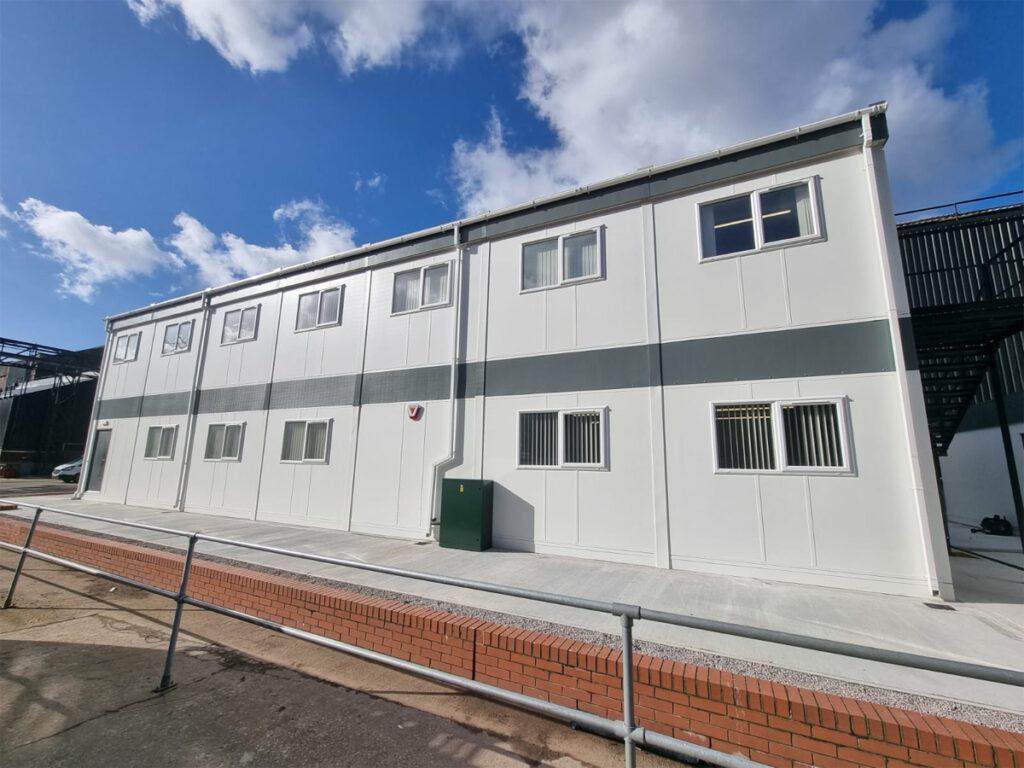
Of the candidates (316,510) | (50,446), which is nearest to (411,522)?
(316,510)

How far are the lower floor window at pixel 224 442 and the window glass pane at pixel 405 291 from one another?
5.76 metres

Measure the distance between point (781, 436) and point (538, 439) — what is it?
3.72m

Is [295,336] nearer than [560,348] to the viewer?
No

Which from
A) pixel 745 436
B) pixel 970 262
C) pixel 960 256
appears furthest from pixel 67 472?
pixel 970 262

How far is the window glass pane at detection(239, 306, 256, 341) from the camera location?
1229cm

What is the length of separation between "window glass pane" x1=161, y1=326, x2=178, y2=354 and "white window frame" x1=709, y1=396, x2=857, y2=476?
633 inches

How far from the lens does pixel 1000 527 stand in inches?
397

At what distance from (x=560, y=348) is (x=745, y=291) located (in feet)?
10.1

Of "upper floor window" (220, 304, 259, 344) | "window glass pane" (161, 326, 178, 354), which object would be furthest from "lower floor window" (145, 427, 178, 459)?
"upper floor window" (220, 304, 259, 344)

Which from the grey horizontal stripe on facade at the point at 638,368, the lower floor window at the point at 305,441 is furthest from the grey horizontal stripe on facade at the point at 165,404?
the lower floor window at the point at 305,441

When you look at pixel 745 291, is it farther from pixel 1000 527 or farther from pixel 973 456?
pixel 973 456

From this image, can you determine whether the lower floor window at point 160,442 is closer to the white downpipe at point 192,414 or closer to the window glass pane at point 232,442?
the white downpipe at point 192,414

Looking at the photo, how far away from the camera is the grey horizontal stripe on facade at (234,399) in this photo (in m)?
11.5

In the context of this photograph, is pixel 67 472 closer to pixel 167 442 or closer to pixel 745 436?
pixel 167 442
